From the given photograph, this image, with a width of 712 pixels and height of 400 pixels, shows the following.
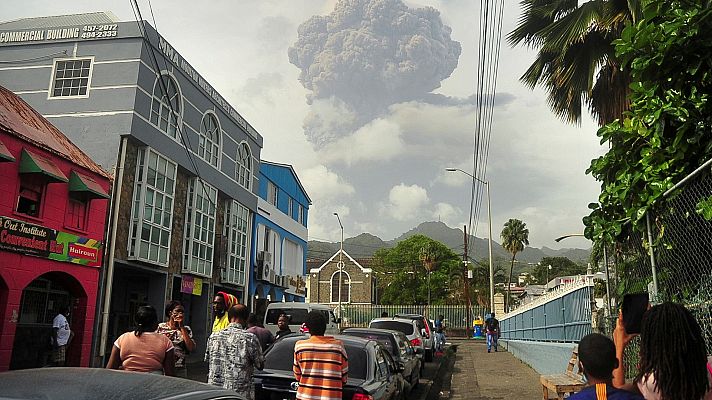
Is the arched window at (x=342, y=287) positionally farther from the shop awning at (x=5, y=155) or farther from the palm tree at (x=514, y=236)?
the shop awning at (x=5, y=155)

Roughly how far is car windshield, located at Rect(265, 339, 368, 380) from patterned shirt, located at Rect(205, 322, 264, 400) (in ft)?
2.78

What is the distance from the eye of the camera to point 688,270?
5738 mm

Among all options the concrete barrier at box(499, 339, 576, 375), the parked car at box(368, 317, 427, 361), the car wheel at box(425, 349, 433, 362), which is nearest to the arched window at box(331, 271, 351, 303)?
the car wheel at box(425, 349, 433, 362)

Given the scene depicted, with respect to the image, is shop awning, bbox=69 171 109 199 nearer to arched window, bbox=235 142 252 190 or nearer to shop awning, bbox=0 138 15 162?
shop awning, bbox=0 138 15 162

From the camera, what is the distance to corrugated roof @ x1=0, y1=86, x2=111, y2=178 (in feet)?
46.3

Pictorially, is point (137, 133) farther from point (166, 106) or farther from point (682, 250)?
point (682, 250)

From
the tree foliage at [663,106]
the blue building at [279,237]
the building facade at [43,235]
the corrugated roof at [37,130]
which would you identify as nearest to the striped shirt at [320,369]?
the tree foliage at [663,106]

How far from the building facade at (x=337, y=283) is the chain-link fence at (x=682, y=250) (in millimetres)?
60670

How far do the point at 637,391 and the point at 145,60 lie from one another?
18458mm

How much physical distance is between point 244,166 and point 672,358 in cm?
2578

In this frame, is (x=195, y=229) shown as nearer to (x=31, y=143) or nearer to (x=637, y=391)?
(x=31, y=143)

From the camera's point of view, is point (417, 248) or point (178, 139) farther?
point (417, 248)

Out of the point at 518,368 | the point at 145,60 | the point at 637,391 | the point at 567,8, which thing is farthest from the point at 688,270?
the point at 145,60

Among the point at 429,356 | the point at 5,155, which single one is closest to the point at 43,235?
the point at 5,155
